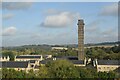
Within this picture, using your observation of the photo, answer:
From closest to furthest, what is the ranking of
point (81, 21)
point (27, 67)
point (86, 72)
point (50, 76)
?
point (50, 76), point (86, 72), point (27, 67), point (81, 21)

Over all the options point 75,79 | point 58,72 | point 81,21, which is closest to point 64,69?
point 58,72

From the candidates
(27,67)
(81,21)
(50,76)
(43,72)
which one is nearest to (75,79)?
(50,76)

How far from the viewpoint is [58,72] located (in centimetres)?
843

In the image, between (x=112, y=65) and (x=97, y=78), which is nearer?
(x=97, y=78)

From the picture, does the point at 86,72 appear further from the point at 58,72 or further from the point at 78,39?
the point at 78,39

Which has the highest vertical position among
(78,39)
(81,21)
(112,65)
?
(81,21)

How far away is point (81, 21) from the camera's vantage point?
617 inches

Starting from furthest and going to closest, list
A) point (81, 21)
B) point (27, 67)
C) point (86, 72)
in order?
point (81, 21)
point (27, 67)
point (86, 72)

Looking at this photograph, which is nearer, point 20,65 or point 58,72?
point 58,72

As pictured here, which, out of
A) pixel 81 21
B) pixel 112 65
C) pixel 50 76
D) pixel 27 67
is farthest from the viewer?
pixel 81 21

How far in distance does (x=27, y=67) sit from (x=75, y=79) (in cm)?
540

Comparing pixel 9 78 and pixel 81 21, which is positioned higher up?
pixel 81 21

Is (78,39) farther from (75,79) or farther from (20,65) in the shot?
(75,79)

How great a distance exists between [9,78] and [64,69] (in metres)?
2.08
